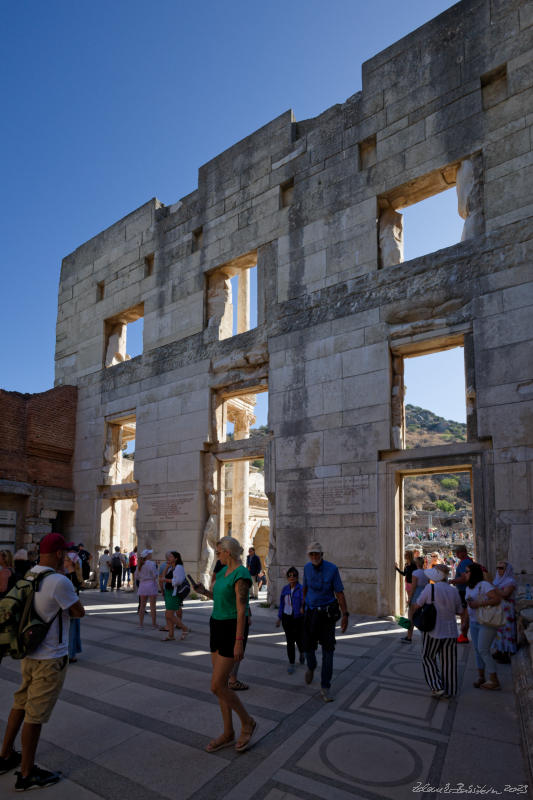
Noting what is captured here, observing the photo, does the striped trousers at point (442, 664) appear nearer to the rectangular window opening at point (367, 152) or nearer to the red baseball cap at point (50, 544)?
the red baseball cap at point (50, 544)

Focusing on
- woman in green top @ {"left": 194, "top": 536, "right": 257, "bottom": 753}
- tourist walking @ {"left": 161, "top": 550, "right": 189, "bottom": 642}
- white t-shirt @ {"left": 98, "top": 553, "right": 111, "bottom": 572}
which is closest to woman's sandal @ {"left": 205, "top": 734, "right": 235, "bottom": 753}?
woman in green top @ {"left": 194, "top": 536, "right": 257, "bottom": 753}

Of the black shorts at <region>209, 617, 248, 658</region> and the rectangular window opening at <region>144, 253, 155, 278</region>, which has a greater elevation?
the rectangular window opening at <region>144, 253, 155, 278</region>

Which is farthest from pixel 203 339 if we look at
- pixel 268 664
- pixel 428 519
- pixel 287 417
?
pixel 428 519

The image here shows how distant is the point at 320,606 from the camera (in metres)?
5.39

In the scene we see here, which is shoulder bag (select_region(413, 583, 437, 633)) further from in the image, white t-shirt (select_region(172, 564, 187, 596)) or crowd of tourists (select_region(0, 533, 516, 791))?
white t-shirt (select_region(172, 564, 187, 596))

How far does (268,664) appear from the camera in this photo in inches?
253

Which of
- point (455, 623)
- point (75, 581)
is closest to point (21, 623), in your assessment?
point (75, 581)

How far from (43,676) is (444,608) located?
381cm

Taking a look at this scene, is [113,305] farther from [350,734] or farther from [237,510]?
[350,734]

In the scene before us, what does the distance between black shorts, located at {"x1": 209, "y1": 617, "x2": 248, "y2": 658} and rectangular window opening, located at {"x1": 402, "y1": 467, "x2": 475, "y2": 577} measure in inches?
262

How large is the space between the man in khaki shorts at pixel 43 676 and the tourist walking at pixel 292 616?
3265 mm

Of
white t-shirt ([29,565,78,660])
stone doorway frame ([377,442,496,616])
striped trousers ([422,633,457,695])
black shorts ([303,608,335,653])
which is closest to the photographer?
white t-shirt ([29,565,78,660])

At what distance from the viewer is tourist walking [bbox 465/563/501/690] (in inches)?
209

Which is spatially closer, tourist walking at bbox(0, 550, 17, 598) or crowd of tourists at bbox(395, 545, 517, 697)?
crowd of tourists at bbox(395, 545, 517, 697)
